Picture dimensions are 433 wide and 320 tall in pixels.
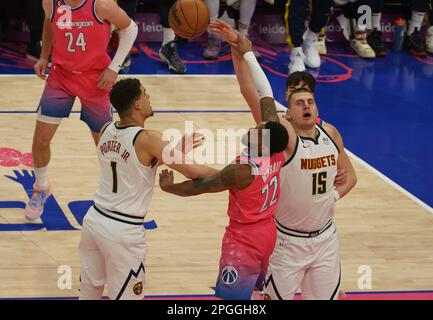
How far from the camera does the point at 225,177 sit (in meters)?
6.46

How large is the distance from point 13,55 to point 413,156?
6836 mm

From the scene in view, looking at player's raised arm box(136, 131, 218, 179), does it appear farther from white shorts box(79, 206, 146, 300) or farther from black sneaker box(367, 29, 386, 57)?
black sneaker box(367, 29, 386, 57)

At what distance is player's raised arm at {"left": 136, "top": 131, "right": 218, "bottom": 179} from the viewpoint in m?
6.53

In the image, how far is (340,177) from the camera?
7.21m

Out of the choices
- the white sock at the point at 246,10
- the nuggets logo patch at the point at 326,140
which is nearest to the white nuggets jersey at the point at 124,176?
the nuggets logo patch at the point at 326,140

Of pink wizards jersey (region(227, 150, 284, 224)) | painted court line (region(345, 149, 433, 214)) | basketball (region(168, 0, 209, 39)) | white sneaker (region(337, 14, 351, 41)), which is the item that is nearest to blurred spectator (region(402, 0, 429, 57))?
white sneaker (region(337, 14, 351, 41))

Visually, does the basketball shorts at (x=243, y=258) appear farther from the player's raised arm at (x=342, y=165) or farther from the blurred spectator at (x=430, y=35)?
the blurred spectator at (x=430, y=35)

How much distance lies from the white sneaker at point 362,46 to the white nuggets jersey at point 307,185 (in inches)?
369

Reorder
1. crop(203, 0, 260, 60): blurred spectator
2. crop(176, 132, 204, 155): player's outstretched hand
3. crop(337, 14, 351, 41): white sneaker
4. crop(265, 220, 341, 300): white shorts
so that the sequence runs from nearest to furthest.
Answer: crop(176, 132, 204, 155): player's outstretched hand < crop(265, 220, 341, 300): white shorts < crop(203, 0, 260, 60): blurred spectator < crop(337, 14, 351, 41): white sneaker

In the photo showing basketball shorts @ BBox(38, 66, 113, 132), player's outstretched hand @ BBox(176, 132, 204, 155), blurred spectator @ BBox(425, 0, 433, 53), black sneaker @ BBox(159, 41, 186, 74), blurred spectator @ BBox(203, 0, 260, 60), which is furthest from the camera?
blurred spectator @ BBox(425, 0, 433, 53)

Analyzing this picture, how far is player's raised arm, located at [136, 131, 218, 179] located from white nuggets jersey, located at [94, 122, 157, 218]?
3.3 inches

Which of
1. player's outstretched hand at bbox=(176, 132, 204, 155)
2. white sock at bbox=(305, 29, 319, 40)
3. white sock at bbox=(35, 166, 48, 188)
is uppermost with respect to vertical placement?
player's outstretched hand at bbox=(176, 132, 204, 155)

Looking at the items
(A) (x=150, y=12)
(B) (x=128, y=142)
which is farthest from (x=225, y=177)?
(A) (x=150, y=12)

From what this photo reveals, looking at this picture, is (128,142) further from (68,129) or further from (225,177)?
(68,129)
